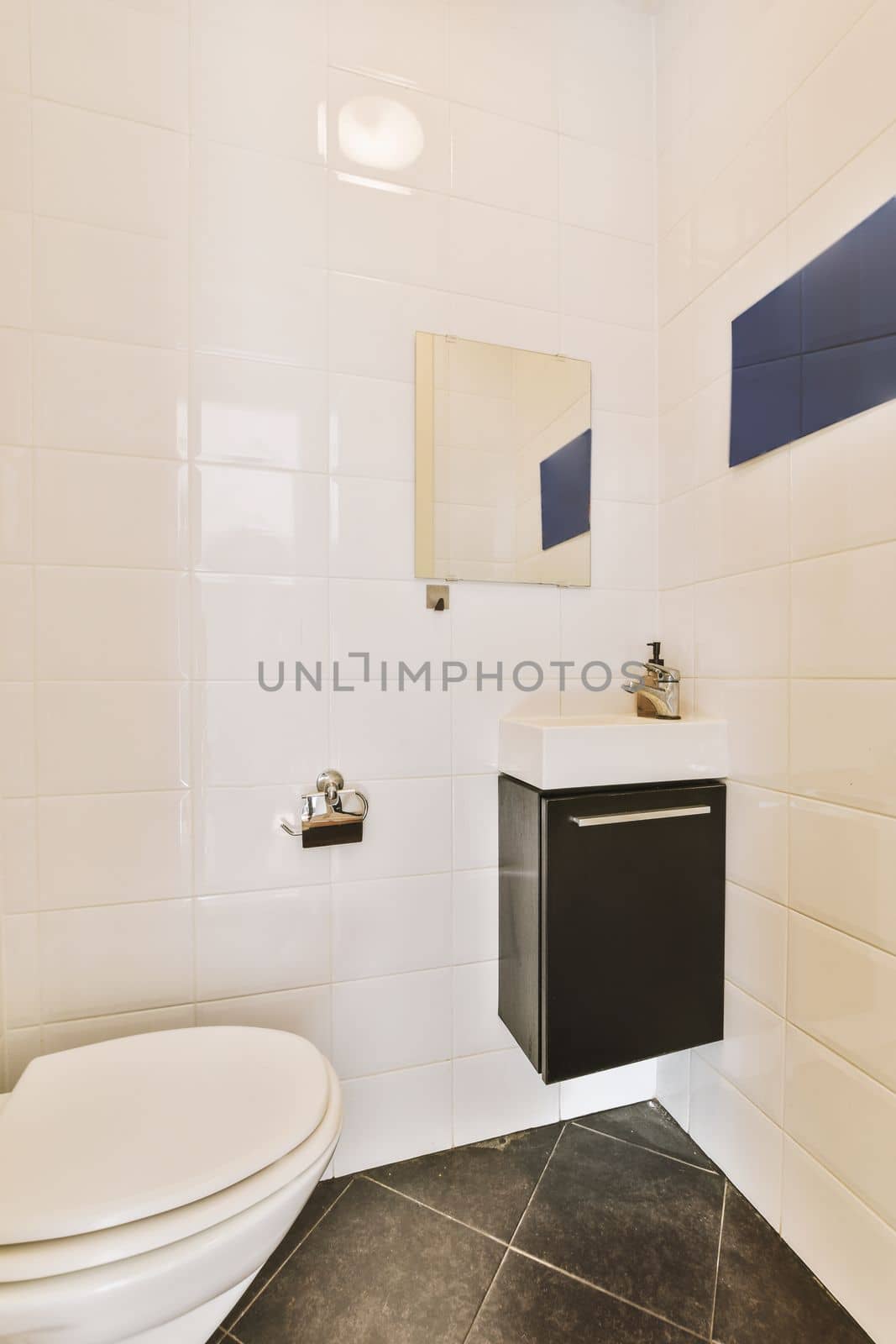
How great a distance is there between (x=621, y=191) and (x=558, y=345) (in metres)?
0.42

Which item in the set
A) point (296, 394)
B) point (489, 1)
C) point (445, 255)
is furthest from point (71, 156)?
point (489, 1)

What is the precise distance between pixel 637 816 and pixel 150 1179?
90 cm

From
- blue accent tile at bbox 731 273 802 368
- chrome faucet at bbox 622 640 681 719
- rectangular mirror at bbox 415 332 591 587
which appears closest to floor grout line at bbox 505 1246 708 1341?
chrome faucet at bbox 622 640 681 719

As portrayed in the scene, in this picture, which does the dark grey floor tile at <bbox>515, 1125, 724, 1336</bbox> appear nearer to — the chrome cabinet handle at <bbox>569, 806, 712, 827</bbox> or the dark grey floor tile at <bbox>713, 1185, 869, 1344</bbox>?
the dark grey floor tile at <bbox>713, 1185, 869, 1344</bbox>

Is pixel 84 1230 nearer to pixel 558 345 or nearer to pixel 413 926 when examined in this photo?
pixel 413 926

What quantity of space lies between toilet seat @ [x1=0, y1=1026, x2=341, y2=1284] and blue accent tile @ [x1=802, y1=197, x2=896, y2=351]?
140cm

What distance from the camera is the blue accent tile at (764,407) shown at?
1.04 meters

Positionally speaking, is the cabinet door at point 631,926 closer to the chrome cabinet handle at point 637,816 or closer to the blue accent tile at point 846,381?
the chrome cabinet handle at point 637,816

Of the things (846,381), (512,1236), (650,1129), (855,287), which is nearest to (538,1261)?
(512,1236)

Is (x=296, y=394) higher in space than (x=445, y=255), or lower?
lower

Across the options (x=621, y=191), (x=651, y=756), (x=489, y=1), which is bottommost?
(x=651, y=756)

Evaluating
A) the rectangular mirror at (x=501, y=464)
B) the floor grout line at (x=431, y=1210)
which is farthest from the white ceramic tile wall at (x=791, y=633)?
the floor grout line at (x=431, y=1210)

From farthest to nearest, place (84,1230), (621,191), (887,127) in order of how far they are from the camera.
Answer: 1. (621,191)
2. (887,127)
3. (84,1230)

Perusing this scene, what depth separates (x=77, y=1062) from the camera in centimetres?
88
